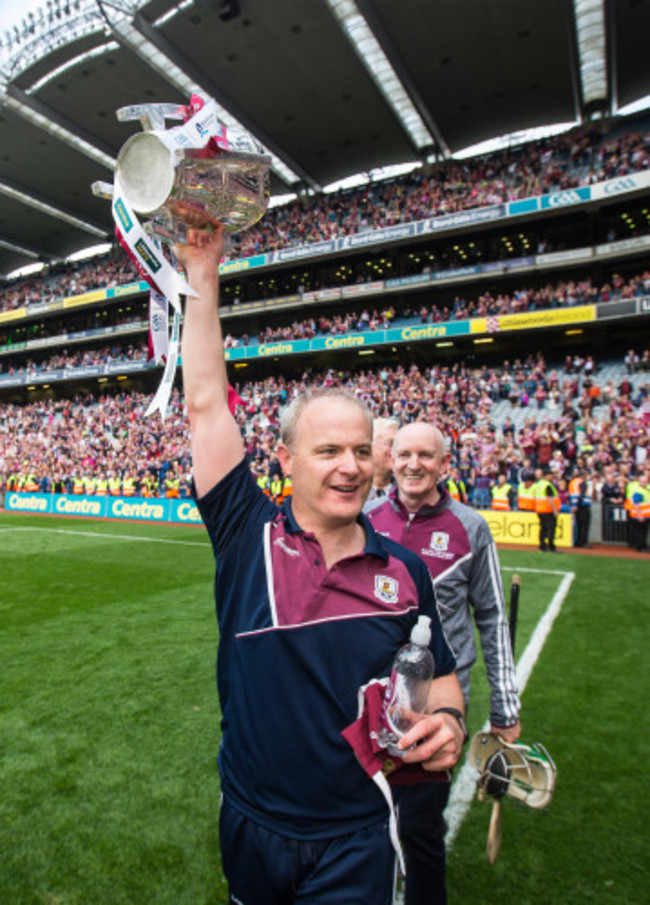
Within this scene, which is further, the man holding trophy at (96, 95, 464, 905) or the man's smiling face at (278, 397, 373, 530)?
the man's smiling face at (278, 397, 373, 530)

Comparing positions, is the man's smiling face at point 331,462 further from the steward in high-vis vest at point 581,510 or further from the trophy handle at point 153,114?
the steward in high-vis vest at point 581,510

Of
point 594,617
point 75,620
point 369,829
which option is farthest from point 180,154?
point 594,617

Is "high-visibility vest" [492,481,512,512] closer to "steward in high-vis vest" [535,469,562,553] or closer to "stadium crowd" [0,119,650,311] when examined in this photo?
"steward in high-vis vest" [535,469,562,553]

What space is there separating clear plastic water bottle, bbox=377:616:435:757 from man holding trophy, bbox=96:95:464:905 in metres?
0.04

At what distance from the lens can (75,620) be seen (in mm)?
7633

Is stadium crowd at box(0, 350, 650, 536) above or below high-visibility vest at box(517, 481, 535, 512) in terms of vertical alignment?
above

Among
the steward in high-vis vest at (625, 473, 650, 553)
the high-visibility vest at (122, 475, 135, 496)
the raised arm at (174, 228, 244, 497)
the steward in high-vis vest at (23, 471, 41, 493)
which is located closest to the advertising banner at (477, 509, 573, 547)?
the steward in high-vis vest at (625, 473, 650, 553)

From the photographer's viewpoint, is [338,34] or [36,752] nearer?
[36,752]

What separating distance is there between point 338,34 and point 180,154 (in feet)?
93.5

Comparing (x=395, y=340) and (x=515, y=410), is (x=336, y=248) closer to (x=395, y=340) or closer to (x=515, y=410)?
(x=395, y=340)

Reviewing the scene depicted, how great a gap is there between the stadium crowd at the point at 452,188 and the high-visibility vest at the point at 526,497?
18746 millimetres

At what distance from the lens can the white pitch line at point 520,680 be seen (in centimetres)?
345

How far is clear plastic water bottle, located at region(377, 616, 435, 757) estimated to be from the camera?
4.68 feet

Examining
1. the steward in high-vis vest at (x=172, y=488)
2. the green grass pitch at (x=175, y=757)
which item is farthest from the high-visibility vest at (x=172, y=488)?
the green grass pitch at (x=175, y=757)
